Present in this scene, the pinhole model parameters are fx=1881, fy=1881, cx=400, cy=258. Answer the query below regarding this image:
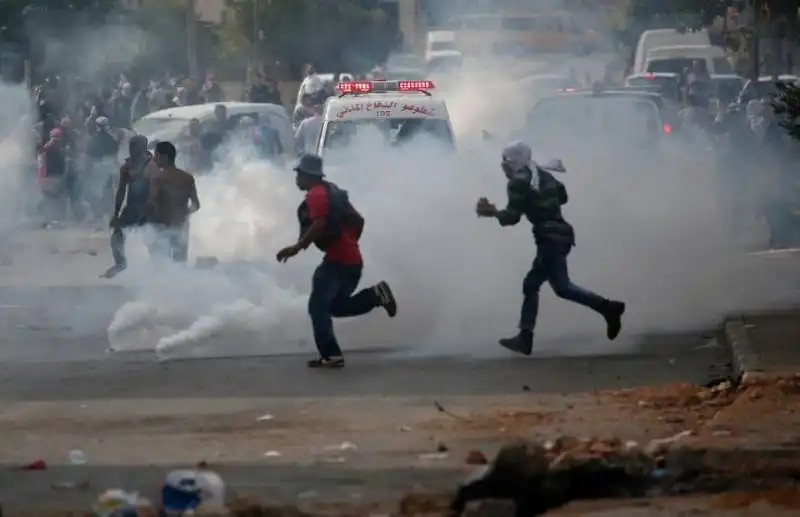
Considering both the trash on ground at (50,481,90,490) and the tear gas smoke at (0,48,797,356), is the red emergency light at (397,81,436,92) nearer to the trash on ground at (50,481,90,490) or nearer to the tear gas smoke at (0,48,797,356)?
the tear gas smoke at (0,48,797,356)

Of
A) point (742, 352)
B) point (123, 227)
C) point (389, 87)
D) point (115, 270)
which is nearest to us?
point (742, 352)

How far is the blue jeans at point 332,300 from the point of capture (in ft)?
40.9

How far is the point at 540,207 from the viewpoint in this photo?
41.2ft

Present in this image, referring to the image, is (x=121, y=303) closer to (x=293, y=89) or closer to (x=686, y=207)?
(x=686, y=207)

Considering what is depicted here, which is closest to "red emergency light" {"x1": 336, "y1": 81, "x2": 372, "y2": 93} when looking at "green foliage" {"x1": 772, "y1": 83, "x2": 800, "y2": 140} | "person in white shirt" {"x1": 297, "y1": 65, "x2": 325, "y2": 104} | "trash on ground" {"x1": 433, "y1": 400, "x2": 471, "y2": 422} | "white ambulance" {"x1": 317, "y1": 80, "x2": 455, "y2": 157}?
"white ambulance" {"x1": 317, "y1": 80, "x2": 455, "y2": 157}

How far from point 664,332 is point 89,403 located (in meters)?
4.78

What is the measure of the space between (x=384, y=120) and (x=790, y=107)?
686cm

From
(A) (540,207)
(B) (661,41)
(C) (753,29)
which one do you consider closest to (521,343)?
(A) (540,207)

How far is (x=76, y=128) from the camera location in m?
28.4

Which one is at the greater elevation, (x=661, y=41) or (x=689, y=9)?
(x=689, y=9)

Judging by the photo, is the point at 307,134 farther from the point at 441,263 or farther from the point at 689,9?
the point at 689,9

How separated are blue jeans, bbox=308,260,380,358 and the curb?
2.41 m

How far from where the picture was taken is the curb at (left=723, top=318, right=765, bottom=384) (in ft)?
36.0

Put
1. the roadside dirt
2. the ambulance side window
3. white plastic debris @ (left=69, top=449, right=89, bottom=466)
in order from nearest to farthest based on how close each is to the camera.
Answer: the roadside dirt, white plastic debris @ (left=69, top=449, right=89, bottom=466), the ambulance side window
